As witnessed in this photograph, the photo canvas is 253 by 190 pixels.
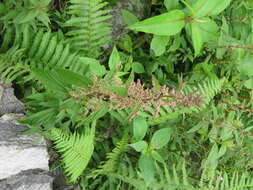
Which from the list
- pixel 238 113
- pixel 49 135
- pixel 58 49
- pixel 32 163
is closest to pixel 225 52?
pixel 238 113

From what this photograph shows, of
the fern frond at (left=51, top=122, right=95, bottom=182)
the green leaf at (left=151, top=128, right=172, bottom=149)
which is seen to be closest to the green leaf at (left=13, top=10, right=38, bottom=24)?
the fern frond at (left=51, top=122, right=95, bottom=182)

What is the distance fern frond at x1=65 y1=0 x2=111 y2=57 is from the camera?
209 centimetres

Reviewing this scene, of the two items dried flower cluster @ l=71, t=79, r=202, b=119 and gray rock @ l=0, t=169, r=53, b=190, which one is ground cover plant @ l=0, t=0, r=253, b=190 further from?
gray rock @ l=0, t=169, r=53, b=190

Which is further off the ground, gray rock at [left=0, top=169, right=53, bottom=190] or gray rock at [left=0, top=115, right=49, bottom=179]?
gray rock at [left=0, top=115, right=49, bottom=179]

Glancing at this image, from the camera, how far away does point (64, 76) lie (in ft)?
4.74

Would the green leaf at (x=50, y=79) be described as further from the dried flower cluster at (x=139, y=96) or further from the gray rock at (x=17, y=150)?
the gray rock at (x=17, y=150)

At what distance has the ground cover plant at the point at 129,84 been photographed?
1.84 m

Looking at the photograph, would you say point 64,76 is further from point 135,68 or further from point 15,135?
point 135,68

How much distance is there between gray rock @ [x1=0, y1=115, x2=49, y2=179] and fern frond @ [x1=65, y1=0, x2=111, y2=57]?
2.43 ft

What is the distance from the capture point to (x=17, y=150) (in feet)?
6.29

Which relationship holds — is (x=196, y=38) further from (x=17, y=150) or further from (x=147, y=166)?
(x=17, y=150)

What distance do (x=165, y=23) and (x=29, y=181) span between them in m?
1.35

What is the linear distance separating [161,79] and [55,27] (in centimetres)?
100

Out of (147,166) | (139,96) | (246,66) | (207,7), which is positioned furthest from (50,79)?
(246,66)
